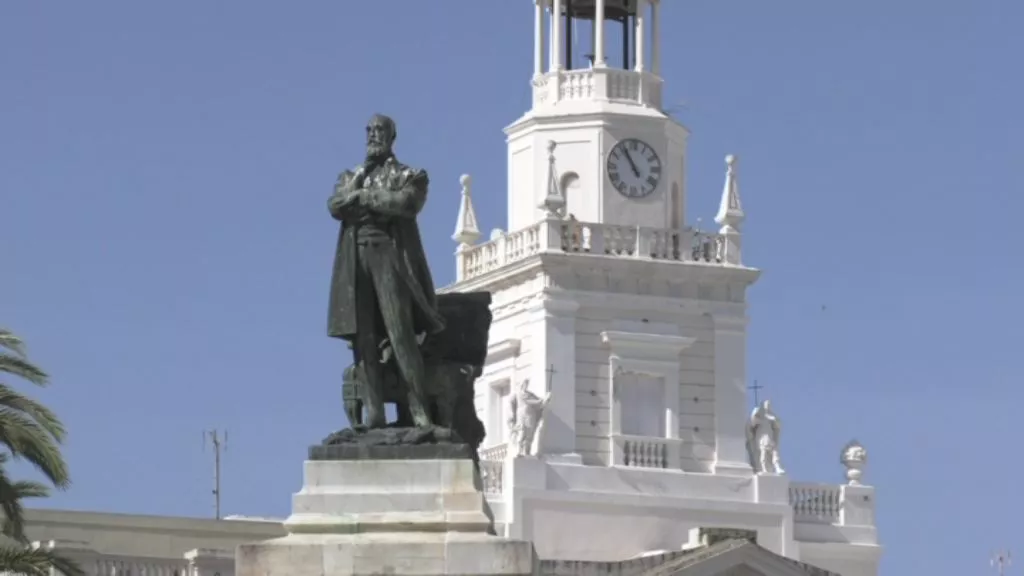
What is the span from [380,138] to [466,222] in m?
51.2

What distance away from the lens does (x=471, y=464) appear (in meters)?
27.8

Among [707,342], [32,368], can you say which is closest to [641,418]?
[707,342]

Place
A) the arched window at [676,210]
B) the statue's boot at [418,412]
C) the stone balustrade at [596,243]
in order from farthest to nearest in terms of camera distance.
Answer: the arched window at [676,210]
the stone balustrade at [596,243]
the statue's boot at [418,412]

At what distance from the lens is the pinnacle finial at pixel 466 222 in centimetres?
7969

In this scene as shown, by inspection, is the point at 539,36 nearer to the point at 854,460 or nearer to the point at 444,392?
the point at 854,460

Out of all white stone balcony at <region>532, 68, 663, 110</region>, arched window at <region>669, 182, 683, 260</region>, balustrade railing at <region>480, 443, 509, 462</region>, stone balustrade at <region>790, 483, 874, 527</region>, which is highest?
white stone balcony at <region>532, 68, 663, 110</region>

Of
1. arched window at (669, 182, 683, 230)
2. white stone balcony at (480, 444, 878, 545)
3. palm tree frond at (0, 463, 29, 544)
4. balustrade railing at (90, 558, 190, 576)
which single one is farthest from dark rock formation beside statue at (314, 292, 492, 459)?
arched window at (669, 182, 683, 230)

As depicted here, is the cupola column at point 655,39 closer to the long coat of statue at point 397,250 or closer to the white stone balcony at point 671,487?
the white stone balcony at point 671,487

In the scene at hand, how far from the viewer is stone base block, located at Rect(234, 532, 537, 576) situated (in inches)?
1071

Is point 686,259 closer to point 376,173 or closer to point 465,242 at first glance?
point 465,242

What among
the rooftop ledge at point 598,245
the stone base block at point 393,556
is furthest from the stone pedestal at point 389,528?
the rooftop ledge at point 598,245

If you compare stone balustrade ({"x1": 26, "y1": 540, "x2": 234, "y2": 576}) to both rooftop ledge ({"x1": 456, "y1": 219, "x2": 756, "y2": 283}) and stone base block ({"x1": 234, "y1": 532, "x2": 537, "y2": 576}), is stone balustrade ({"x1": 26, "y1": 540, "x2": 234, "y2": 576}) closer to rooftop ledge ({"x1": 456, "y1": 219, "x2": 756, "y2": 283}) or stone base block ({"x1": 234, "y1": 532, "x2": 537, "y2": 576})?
rooftop ledge ({"x1": 456, "y1": 219, "x2": 756, "y2": 283})

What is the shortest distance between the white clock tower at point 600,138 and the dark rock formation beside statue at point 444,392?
4825 centimetres

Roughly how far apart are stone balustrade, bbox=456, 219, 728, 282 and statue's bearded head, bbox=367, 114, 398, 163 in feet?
157
